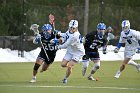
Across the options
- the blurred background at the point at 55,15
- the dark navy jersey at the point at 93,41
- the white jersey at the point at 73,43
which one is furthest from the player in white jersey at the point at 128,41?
the blurred background at the point at 55,15

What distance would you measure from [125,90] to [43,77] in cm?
513

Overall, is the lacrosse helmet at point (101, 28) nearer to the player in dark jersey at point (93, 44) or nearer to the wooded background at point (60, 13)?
the player in dark jersey at point (93, 44)

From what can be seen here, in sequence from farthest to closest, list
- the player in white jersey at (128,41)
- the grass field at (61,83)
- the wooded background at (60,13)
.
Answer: the wooded background at (60,13) < the player in white jersey at (128,41) < the grass field at (61,83)

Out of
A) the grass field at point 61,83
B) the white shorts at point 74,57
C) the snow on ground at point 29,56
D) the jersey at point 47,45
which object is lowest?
the snow on ground at point 29,56

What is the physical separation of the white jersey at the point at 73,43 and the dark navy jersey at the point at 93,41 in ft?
4.06

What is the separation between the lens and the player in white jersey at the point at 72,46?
1777cm

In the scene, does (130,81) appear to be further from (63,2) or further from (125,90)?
(63,2)

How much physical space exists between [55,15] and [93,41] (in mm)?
12090

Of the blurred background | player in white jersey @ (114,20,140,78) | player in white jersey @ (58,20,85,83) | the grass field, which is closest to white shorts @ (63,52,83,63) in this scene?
player in white jersey @ (58,20,85,83)

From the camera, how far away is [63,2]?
33.4 meters

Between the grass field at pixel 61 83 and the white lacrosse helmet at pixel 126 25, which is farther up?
the white lacrosse helmet at pixel 126 25

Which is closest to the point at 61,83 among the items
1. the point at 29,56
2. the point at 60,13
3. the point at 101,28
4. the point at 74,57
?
the point at 74,57

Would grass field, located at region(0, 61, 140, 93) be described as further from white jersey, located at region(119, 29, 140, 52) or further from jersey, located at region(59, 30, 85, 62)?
white jersey, located at region(119, 29, 140, 52)

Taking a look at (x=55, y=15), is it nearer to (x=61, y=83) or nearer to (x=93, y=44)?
(x=93, y=44)
